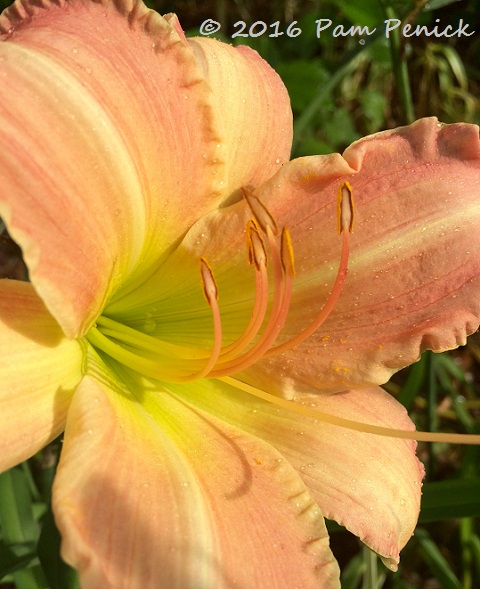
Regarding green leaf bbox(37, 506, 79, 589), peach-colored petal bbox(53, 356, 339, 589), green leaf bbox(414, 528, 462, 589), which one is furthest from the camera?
green leaf bbox(414, 528, 462, 589)

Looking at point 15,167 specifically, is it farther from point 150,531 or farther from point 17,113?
point 150,531

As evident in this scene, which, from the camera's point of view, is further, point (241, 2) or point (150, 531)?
point (241, 2)

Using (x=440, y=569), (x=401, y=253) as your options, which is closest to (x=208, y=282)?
(x=401, y=253)

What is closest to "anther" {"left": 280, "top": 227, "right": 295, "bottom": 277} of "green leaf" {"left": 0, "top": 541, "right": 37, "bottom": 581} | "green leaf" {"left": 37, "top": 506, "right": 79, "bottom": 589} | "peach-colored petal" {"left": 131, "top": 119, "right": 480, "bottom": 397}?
"peach-colored petal" {"left": 131, "top": 119, "right": 480, "bottom": 397}

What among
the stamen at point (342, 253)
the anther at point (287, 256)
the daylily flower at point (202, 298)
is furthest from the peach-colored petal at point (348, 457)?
the anther at point (287, 256)

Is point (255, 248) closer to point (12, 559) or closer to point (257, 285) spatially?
point (257, 285)

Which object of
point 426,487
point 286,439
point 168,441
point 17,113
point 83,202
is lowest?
point 426,487

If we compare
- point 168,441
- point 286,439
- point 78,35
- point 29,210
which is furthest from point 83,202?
point 286,439

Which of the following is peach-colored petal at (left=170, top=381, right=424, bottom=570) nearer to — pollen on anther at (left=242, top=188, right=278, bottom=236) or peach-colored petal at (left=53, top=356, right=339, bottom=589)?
peach-colored petal at (left=53, top=356, right=339, bottom=589)
